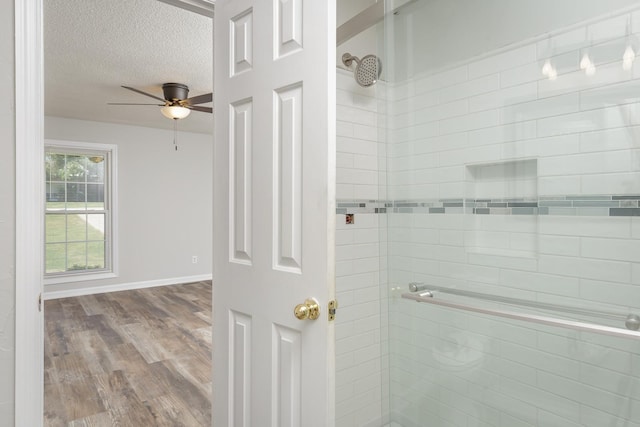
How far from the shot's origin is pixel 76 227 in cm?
541

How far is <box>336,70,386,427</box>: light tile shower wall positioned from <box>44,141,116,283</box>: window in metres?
4.72

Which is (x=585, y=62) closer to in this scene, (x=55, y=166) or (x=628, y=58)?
(x=628, y=58)

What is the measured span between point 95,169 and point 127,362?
11.5 ft

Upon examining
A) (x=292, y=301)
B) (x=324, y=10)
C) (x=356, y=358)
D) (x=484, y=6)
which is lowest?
(x=356, y=358)

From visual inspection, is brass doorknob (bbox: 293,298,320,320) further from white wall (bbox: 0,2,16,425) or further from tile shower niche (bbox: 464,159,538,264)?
white wall (bbox: 0,2,16,425)

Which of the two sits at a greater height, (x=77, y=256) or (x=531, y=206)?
(x=531, y=206)

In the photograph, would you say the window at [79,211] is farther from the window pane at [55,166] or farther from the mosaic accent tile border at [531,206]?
the mosaic accent tile border at [531,206]

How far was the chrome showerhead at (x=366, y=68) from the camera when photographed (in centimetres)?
194

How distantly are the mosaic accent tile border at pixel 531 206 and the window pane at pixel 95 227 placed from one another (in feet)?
16.7

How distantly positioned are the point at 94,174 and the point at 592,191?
603 cm

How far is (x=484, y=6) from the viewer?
5.04ft

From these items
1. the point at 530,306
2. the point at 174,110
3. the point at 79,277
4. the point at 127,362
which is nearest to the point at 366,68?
the point at 530,306

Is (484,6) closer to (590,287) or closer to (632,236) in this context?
(632,236)

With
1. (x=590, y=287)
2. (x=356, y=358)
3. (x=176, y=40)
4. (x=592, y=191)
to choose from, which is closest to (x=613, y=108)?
(x=592, y=191)
